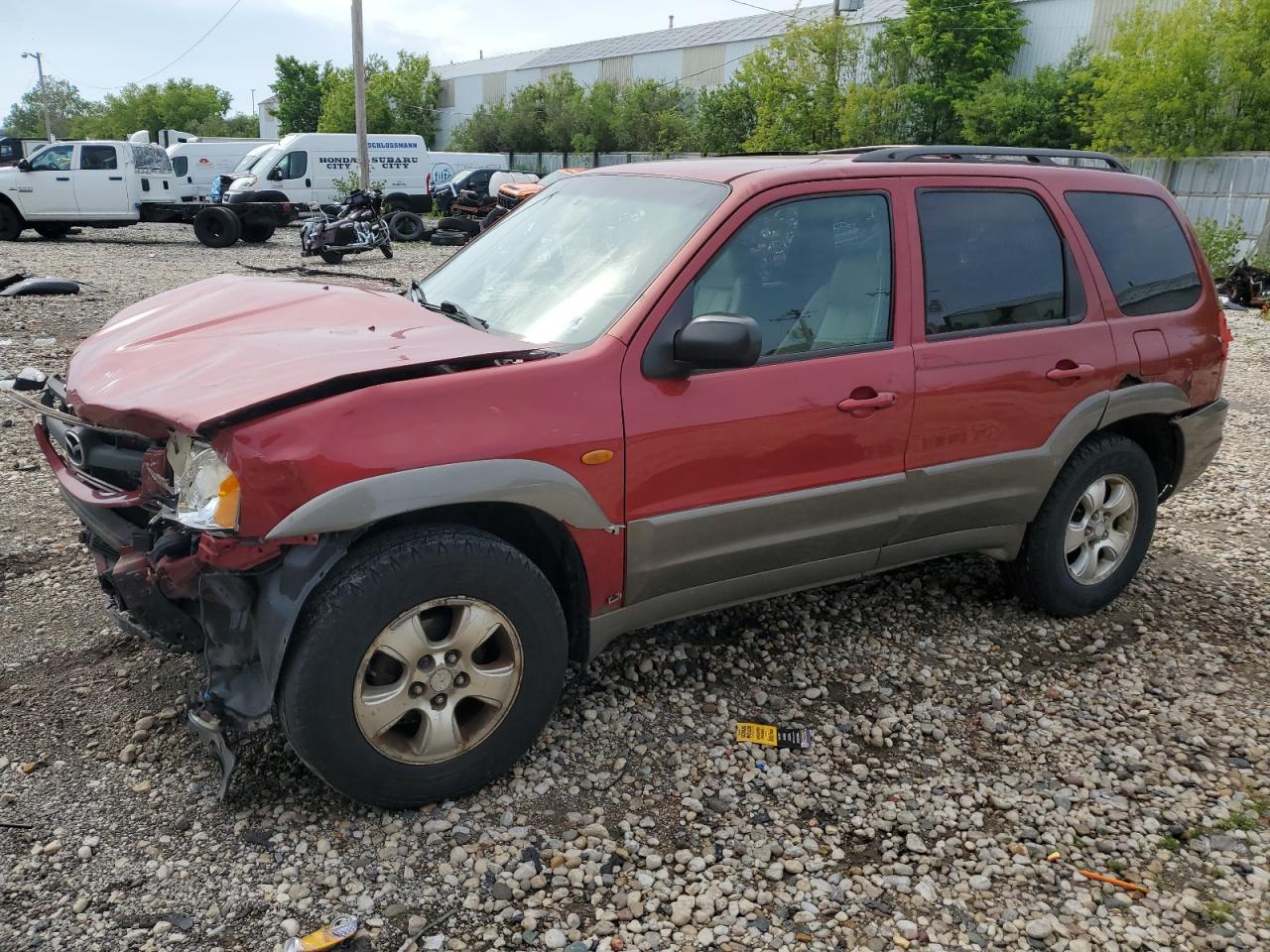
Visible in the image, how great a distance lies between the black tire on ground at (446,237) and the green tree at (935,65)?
1841cm

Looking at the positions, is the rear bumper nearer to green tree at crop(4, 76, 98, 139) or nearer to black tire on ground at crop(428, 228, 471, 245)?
black tire on ground at crop(428, 228, 471, 245)

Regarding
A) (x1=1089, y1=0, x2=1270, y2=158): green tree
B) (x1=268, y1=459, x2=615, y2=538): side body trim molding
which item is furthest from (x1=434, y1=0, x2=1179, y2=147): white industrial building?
(x1=268, y1=459, x2=615, y2=538): side body trim molding

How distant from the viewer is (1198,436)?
15.1 feet

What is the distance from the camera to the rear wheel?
19.7 metres

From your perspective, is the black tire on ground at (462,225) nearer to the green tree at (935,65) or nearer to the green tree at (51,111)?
the green tree at (935,65)

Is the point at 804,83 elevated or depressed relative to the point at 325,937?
elevated

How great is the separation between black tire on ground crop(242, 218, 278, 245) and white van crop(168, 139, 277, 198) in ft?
22.2

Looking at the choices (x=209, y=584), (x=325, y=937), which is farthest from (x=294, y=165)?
(x=325, y=937)

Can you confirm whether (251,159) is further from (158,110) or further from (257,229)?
(158,110)

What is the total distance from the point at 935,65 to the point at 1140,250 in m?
36.6

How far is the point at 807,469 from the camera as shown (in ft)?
11.5

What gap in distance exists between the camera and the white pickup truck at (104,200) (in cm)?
1972

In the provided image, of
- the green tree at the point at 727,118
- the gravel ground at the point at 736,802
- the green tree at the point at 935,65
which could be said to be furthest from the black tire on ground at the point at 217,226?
the green tree at the point at 727,118

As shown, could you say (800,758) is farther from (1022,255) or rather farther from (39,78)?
(39,78)
